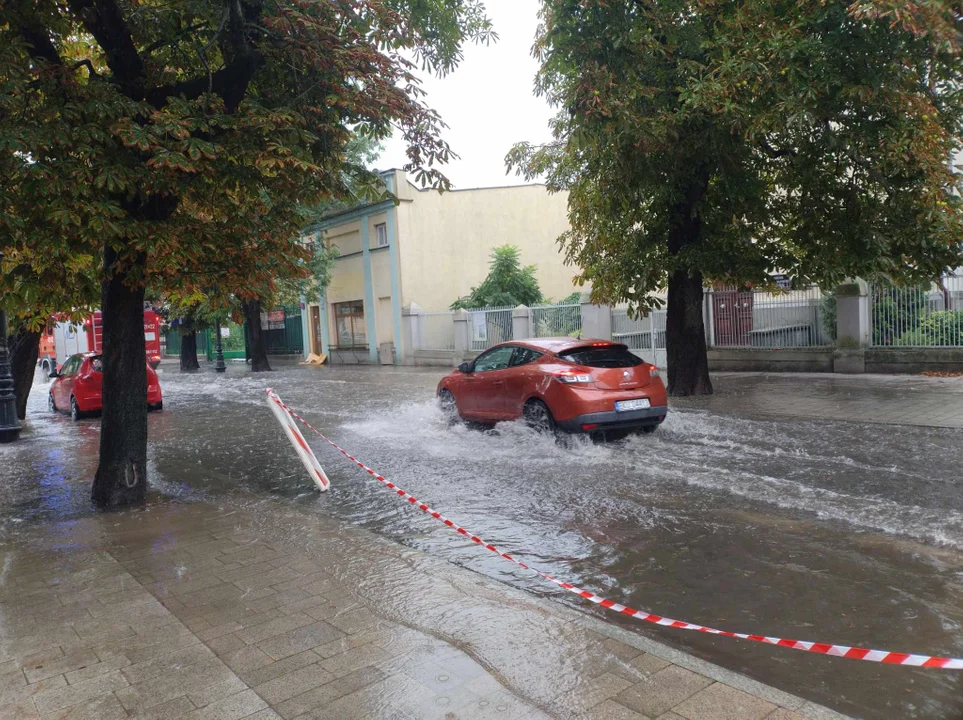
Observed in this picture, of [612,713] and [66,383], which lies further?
[66,383]

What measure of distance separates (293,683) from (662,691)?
1653mm

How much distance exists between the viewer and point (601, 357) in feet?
32.2

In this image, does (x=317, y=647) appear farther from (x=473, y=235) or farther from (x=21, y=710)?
(x=473, y=235)

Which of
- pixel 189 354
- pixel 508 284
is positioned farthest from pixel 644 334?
pixel 189 354

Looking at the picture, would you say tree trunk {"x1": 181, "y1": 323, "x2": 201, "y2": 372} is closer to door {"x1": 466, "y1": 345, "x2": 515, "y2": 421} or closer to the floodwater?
the floodwater

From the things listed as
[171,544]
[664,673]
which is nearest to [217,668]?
[664,673]

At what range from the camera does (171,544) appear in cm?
598

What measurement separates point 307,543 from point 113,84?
14.3 feet

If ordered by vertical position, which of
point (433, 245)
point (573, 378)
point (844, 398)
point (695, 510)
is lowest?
point (695, 510)

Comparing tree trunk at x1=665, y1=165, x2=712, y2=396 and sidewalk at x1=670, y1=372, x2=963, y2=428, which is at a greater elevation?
tree trunk at x1=665, y1=165, x2=712, y2=396

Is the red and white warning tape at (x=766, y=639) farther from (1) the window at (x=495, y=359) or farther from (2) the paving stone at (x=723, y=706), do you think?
(1) the window at (x=495, y=359)

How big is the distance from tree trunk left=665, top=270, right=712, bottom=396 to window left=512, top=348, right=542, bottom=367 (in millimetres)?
4404

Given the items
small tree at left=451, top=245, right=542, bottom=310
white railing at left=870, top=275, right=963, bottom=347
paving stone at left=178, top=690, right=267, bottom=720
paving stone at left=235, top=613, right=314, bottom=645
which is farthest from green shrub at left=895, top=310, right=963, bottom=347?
paving stone at left=178, top=690, right=267, bottom=720

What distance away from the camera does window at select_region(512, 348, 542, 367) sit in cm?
1015
